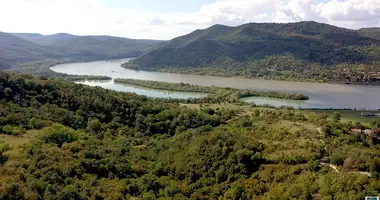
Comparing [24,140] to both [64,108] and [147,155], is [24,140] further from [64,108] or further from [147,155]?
[64,108]

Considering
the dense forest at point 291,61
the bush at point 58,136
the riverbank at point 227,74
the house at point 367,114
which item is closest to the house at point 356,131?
the house at point 367,114

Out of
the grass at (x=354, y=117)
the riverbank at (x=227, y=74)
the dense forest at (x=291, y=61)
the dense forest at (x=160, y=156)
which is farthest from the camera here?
the dense forest at (x=291, y=61)

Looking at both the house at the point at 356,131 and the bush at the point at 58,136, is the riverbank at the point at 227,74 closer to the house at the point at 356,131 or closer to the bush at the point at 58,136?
the house at the point at 356,131

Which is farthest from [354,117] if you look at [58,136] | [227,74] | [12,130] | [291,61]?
[291,61]

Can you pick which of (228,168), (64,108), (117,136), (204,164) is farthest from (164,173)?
(64,108)

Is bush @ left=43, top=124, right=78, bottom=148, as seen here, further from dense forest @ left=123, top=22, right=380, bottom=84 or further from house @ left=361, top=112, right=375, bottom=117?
dense forest @ left=123, top=22, right=380, bottom=84

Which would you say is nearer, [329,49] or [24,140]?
[24,140]

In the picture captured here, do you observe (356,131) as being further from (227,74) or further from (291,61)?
(291,61)

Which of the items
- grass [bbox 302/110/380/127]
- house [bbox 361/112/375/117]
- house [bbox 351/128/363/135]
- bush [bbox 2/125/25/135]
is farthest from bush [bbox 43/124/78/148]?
house [bbox 361/112/375/117]
